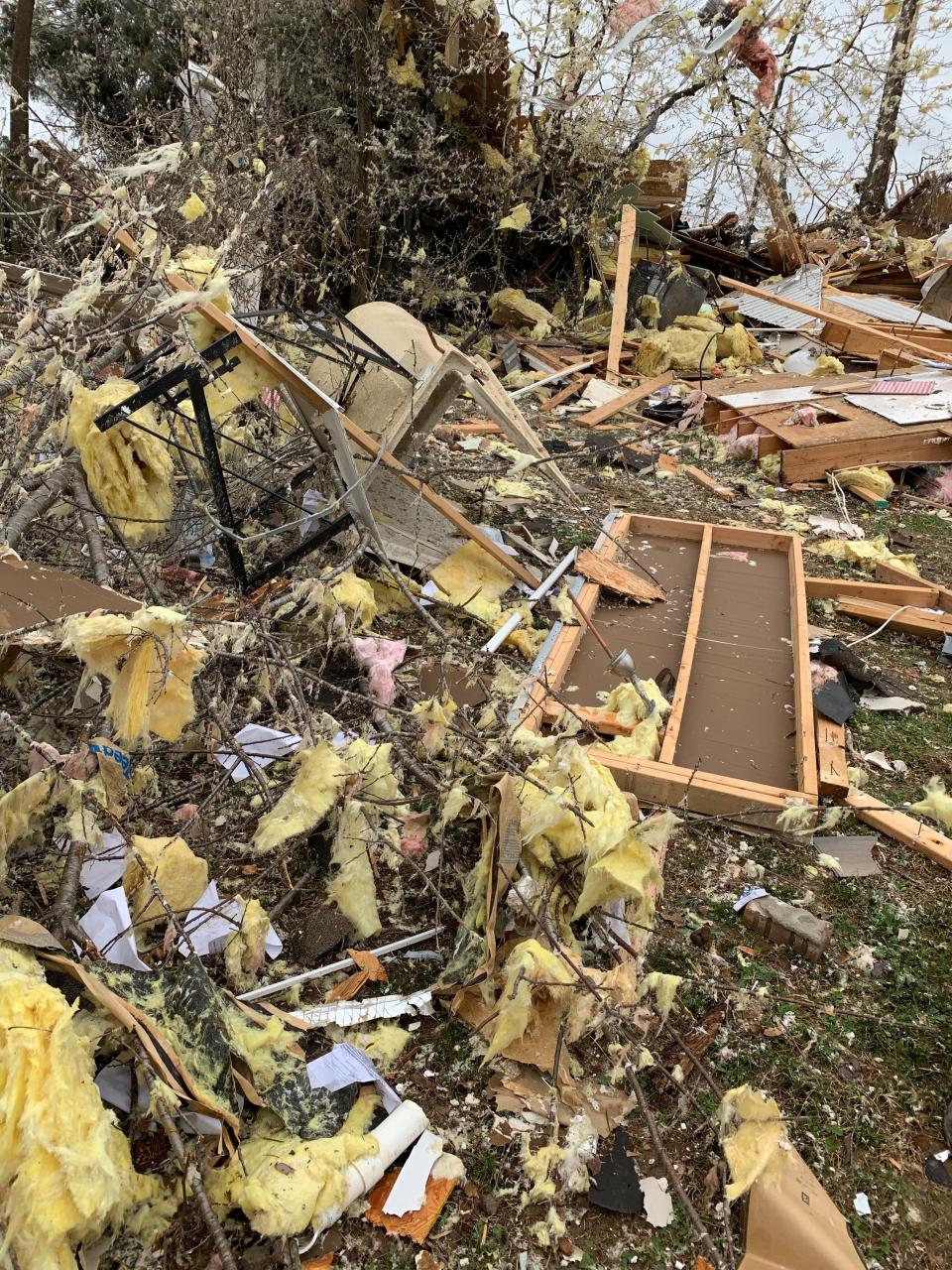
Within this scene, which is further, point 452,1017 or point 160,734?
point 452,1017

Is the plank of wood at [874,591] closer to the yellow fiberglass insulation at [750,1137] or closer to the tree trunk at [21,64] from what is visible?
the yellow fiberglass insulation at [750,1137]

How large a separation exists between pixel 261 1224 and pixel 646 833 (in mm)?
1321

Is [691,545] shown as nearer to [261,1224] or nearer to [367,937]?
[367,937]

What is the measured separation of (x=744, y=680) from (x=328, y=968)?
2338 millimetres

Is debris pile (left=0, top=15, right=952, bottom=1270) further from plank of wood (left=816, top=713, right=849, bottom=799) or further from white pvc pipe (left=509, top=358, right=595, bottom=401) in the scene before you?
white pvc pipe (left=509, top=358, right=595, bottom=401)

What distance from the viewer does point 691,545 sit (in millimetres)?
5172

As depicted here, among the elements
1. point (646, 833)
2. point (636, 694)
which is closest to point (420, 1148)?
point (646, 833)

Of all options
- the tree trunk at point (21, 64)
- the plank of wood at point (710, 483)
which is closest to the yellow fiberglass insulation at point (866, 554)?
the plank of wood at point (710, 483)

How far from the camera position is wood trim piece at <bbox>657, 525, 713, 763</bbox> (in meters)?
3.33

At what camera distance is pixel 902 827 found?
309 cm

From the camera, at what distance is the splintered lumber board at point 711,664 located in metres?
3.16

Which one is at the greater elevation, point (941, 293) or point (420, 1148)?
point (941, 293)

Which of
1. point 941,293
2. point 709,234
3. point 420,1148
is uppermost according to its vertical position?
point 709,234

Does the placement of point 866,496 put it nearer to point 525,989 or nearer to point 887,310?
point 887,310
